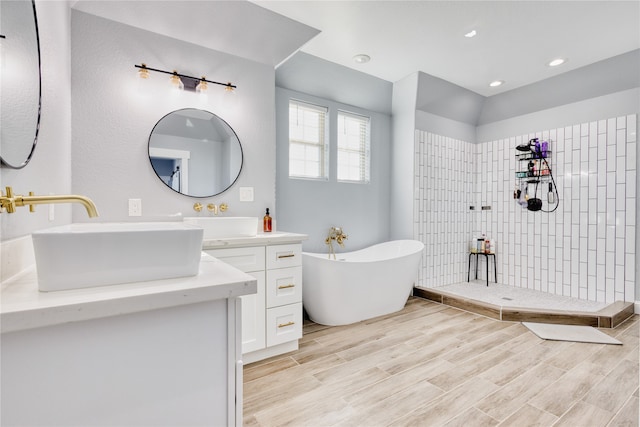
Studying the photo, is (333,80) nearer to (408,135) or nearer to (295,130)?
(295,130)

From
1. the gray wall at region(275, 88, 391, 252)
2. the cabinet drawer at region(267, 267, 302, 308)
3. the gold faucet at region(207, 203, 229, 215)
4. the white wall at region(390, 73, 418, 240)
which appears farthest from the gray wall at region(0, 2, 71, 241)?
the white wall at region(390, 73, 418, 240)

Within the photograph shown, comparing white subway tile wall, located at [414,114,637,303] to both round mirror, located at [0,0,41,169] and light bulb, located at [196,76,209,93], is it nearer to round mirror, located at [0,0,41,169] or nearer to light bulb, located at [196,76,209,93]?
light bulb, located at [196,76,209,93]

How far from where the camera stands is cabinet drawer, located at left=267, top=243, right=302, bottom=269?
2188mm

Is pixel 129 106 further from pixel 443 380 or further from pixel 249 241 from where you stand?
pixel 443 380

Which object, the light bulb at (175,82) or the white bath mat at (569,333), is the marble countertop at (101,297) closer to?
the light bulb at (175,82)

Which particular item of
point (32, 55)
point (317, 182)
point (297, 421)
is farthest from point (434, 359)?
point (32, 55)

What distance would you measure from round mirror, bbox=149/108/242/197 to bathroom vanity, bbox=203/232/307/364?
680 millimetres

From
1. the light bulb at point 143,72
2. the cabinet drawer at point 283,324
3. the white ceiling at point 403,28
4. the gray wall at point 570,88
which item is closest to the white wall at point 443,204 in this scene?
the gray wall at point 570,88

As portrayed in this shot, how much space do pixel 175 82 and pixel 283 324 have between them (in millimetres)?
2012

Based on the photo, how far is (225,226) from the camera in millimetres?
2193

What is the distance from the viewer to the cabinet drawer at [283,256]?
2188 mm

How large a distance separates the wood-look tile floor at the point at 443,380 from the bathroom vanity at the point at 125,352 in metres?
0.96

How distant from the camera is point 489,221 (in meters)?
4.33

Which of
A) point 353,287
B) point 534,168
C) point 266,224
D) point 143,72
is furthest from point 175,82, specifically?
point 534,168
